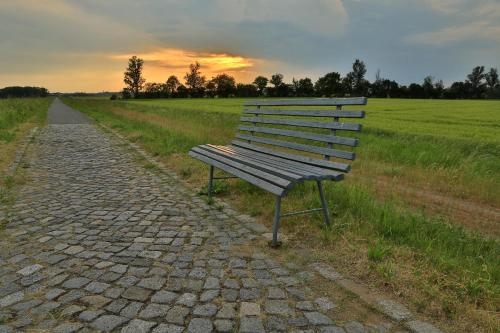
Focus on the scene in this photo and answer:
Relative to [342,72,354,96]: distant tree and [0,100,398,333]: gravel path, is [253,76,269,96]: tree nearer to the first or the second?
[342,72,354,96]: distant tree

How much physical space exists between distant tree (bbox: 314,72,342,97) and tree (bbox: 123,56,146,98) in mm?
53308

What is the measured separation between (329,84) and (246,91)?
20.6 m

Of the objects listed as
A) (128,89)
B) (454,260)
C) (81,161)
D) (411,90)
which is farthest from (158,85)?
(454,260)

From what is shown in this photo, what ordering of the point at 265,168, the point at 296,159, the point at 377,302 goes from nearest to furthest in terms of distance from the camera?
the point at 377,302 < the point at 265,168 < the point at 296,159

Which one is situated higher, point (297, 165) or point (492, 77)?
point (492, 77)

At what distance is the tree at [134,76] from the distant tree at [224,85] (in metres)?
21.7

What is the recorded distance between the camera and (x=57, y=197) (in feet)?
18.0

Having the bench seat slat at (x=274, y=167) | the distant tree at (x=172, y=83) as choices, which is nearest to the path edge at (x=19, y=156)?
the bench seat slat at (x=274, y=167)

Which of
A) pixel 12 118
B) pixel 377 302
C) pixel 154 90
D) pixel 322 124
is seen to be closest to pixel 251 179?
pixel 322 124

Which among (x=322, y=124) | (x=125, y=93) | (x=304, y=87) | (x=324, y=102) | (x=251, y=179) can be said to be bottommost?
(x=251, y=179)

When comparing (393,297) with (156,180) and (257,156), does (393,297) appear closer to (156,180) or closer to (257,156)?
(257,156)

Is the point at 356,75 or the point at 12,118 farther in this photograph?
the point at 356,75

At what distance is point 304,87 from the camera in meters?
90.0

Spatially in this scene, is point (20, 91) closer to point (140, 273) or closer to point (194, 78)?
point (194, 78)
